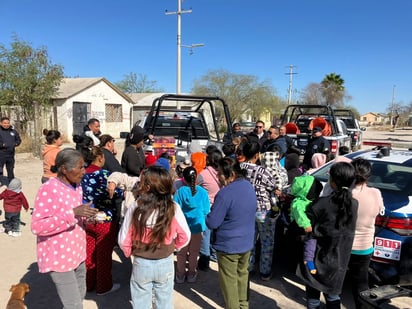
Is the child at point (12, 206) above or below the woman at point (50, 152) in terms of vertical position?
below

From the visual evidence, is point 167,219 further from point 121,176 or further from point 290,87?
point 290,87

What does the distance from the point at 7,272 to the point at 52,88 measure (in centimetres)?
1603

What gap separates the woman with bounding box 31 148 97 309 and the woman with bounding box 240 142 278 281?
191 cm

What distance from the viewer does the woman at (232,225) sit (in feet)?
9.09

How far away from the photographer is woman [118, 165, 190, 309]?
7.48ft

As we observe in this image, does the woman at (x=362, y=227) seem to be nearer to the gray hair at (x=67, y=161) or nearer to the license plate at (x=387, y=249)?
the license plate at (x=387, y=249)

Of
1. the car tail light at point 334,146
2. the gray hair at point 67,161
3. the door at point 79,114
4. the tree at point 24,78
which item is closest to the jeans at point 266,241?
the gray hair at point 67,161

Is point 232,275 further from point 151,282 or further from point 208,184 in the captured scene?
point 208,184

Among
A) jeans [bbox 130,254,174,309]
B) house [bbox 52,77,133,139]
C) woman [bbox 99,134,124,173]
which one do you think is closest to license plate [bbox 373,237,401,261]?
jeans [bbox 130,254,174,309]

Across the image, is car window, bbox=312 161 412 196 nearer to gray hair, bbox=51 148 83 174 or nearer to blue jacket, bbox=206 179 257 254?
blue jacket, bbox=206 179 257 254

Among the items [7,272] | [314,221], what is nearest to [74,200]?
[314,221]

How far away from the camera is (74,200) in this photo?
2.36 meters

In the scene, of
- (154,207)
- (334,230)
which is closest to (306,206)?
(334,230)

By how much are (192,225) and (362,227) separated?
5.71 ft
